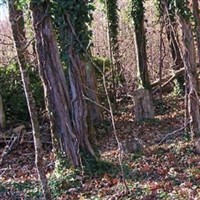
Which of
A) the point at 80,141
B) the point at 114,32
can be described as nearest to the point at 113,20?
the point at 114,32

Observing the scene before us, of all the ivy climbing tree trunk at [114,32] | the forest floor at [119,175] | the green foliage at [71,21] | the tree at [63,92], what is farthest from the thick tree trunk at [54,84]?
the ivy climbing tree trunk at [114,32]

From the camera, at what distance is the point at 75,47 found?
23.6ft

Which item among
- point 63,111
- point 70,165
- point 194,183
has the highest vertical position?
point 63,111

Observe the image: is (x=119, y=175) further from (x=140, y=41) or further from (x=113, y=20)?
(x=113, y=20)

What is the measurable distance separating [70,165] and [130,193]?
1.51 meters

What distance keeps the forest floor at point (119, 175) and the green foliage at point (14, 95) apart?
6.74ft

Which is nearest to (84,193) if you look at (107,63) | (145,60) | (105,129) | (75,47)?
(75,47)

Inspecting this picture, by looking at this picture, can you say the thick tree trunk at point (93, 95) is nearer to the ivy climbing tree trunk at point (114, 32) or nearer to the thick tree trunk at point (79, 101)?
the ivy climbing tree trunk at point (114, 32)

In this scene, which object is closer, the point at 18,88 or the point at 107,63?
the point at 18,88

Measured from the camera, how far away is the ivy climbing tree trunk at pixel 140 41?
42.2 ft

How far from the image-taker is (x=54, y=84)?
23.9 ft

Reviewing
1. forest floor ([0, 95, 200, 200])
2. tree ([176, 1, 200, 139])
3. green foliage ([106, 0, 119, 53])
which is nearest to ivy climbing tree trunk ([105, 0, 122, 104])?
green foliage ([106, 0, 119, 53])

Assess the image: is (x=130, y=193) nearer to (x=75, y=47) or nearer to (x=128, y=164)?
(x=128, y=164)

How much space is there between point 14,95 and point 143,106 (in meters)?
3.35
